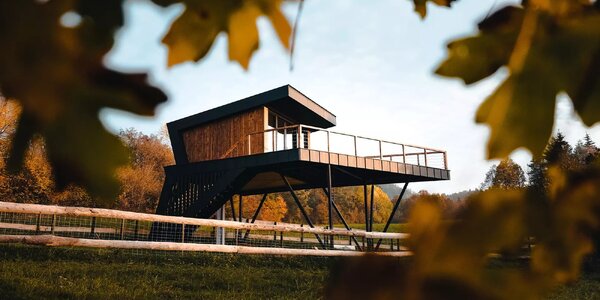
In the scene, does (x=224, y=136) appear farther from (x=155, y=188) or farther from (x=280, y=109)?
(x=155, y=188)

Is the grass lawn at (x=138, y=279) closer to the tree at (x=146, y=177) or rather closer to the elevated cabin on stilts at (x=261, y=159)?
the elevated cabin on stilts at (x=261, y=159)

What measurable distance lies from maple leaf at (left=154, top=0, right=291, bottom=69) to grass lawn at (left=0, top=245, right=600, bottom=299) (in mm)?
3443

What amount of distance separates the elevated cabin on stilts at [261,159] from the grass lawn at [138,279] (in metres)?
5.02

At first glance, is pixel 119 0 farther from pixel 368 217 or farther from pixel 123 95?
pixel 368 217

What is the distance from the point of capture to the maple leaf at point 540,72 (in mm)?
448

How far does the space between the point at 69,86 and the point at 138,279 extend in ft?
19.7

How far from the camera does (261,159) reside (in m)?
13.2

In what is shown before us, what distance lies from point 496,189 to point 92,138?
0.32m

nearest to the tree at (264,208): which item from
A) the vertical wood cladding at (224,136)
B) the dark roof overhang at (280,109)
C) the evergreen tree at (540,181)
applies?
the dark roof overhang at (280,109)

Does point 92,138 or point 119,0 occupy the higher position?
point 119,0

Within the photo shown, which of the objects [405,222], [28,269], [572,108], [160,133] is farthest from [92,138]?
[160,133]

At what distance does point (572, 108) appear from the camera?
52 cm

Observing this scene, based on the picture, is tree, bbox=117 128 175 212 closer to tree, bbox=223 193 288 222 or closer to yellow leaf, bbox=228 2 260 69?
tree, bbox=223 193 288 222

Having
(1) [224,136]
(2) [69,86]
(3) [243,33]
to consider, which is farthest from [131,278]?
(1) [224,136]
